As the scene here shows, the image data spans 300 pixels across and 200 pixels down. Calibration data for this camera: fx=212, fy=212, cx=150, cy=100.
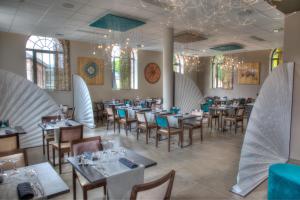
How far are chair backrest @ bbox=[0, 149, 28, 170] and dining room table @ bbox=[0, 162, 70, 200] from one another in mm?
199

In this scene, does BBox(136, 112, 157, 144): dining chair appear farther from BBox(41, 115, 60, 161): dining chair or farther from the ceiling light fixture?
the ceiling light fixture

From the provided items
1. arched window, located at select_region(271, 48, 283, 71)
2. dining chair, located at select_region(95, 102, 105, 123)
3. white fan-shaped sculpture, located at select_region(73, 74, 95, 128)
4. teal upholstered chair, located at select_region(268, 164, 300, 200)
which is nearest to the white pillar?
white fan-shaped sculpture, located at select_region(73, 74, 95, 128)

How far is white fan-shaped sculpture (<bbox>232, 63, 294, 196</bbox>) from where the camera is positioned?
127 inches

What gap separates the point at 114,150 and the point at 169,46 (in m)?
5.29

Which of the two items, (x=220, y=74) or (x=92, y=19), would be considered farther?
(x=220, y=74)

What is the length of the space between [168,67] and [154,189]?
6020 mm

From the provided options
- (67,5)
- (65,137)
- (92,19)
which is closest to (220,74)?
(92,19)

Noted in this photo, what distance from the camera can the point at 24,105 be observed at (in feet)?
16.5

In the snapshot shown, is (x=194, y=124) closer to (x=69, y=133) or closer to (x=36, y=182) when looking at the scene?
(x=69, y=133)

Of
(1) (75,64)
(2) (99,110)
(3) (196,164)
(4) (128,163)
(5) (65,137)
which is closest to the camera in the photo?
(4) (128,163)

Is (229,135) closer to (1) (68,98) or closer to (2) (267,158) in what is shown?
(2) (267,158)

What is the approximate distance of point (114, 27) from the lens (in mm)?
6871

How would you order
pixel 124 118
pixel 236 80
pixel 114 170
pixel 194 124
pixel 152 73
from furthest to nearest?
pixel 236 80
pixel 152 73
pixel 124 118
pixel 194 124
pixel 114 170

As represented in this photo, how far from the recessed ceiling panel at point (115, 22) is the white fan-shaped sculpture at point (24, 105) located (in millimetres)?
2655
